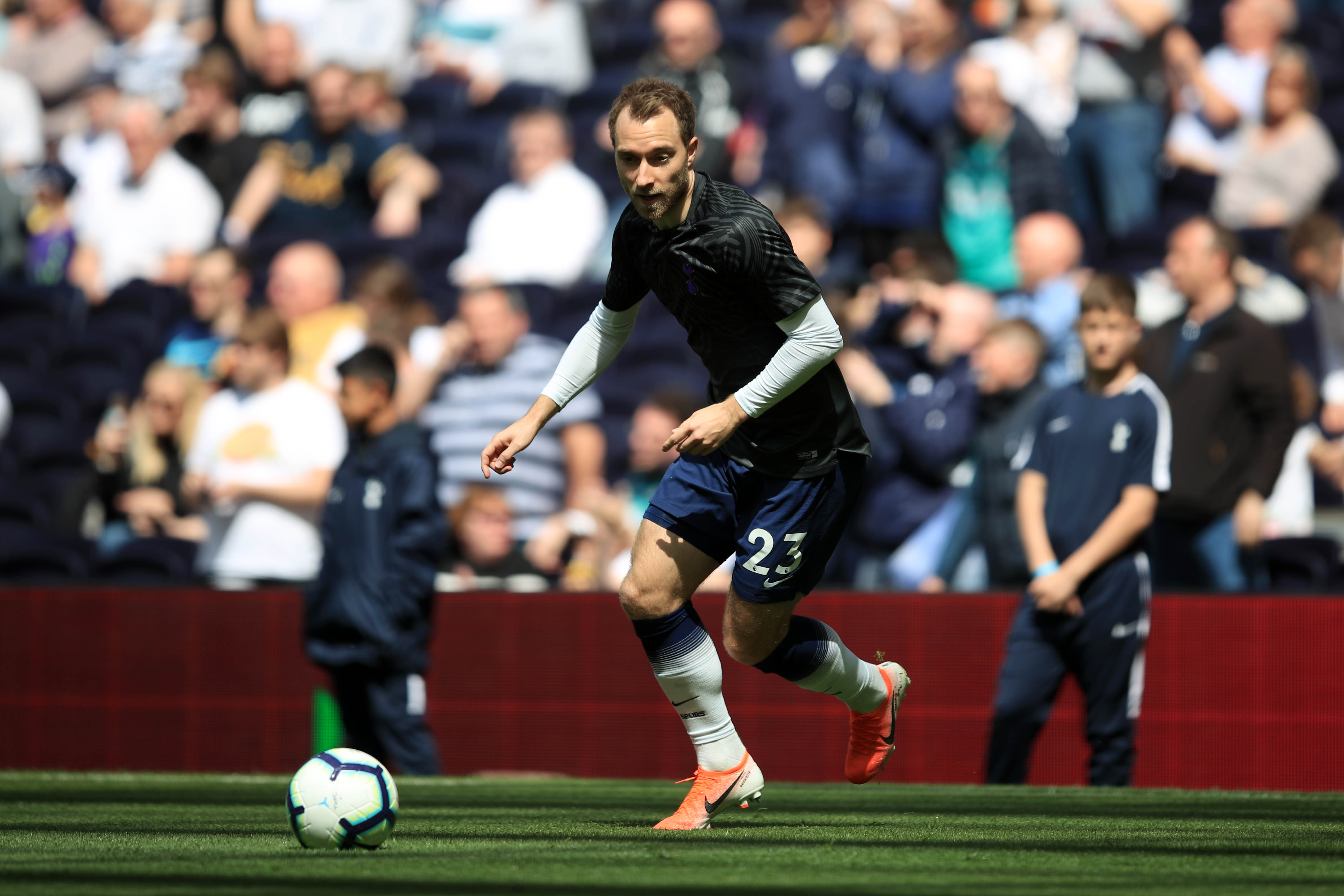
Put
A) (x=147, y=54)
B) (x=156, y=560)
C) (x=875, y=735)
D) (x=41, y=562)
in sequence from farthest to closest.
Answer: (x=147, y=54) → (x=41, y=562) → (x=156, y=560) → (x=875, y=735)

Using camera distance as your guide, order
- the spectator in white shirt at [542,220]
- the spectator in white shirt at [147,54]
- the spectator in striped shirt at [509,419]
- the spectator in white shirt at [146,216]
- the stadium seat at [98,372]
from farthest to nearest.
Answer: the spectator in white shirt at [147,54] < the spectator in white shirt at [146,216] < the stadium seat at [98,372] < the spectator in white shirt at [542,220] < the spectator in striped shirt at [509,419]

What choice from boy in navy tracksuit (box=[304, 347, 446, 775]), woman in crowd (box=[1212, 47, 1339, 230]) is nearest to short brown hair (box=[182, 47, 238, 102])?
boy in navy tracksuit (box=[304, 347, 446, 775])

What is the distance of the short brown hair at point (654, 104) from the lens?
16.8 ft

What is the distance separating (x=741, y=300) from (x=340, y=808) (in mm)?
1846

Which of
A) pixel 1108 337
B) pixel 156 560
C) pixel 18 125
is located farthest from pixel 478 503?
pixel 18 125

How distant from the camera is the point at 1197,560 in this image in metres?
8.89

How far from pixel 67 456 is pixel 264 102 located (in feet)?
12.4

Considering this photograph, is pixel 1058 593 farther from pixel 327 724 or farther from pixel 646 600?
pixel 327 724

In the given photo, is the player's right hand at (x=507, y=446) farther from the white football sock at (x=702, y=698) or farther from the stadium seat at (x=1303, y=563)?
the stadium seat at (x=1303, y=563)

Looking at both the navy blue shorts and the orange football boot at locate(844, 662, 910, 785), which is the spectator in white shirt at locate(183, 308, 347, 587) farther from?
the navy blue shorts

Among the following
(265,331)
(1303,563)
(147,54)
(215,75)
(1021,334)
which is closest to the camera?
(1303,563)

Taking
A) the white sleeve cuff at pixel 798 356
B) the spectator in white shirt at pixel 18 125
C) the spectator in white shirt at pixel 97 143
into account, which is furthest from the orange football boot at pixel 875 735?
the spectator in white shirt at pixel 18 125

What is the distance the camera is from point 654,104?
201 inches

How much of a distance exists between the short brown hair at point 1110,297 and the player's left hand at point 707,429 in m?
2.84
